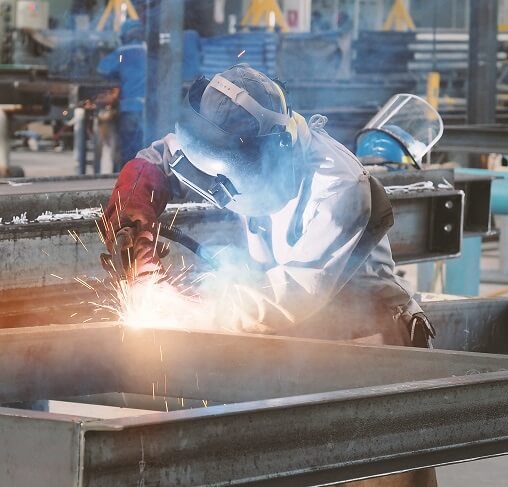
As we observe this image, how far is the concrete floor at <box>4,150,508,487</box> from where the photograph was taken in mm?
4594

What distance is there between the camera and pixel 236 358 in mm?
3051

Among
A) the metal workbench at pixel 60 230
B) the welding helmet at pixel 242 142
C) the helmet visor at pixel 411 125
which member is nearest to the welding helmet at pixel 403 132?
the helmet visor at pixel 411 125

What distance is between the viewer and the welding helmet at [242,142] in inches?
119

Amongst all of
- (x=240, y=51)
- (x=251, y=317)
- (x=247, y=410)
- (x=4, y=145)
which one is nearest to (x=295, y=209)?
(x=251, y=317)

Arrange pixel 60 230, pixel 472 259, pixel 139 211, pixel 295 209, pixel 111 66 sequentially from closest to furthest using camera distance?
pixel 295 209, pixel 139 211, pixel 60 230, pixel 472 259, pixel 111 66

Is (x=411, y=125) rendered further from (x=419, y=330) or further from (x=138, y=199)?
(x=419, y=330)

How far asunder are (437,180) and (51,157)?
1099cm

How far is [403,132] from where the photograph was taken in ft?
18.8

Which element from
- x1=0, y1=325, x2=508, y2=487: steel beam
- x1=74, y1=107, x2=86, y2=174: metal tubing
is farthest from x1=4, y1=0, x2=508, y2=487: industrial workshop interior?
x1=74, y1=107, x2=86, y2=174: metal tubing

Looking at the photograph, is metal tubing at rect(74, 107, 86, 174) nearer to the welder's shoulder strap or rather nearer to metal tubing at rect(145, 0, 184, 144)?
metal tubing at rect(145, 0, 184, 144)

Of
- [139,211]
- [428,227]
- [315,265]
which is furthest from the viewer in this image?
[428,227]

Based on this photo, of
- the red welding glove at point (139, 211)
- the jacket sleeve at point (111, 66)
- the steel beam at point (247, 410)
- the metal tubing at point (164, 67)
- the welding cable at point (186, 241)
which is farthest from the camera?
the jacket sleeve at point (111, 66)

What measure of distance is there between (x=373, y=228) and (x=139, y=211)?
71 cm

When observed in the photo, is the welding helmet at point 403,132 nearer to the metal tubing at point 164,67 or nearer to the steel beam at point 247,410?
the steel beam at point 247,410
